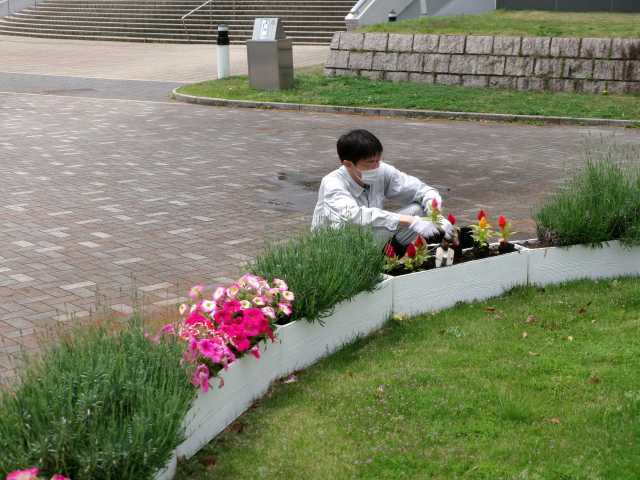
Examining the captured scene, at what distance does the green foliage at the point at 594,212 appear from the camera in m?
6.75

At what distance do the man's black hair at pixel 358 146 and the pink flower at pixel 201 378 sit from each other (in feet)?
7.80

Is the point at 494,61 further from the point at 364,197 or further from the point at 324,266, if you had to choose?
the point at 324,266

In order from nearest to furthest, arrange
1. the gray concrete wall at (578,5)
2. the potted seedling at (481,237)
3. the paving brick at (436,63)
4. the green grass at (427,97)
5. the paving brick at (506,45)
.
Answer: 1. the potted seedling at (481,237)
2. the green grass at (427,97)
3. the paving brick at (506,45)
4. the paving brick at (436,63)
5. the gray concrete wall at (578,5)

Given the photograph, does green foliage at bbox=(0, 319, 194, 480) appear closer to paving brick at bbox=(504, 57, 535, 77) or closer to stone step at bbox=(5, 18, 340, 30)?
paving brick at bbox=(504, 57, 535, 77)

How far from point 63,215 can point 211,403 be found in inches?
204

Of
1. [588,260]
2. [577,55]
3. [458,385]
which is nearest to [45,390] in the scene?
[458,385]

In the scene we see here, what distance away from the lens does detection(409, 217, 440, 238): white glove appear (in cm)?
634

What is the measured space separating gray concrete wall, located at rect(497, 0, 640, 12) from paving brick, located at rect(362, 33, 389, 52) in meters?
8.16

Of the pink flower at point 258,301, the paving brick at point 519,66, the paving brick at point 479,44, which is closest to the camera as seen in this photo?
the pink flower at point 258,301

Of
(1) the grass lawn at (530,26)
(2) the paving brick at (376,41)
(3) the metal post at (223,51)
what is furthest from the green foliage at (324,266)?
(3) the metal post at (223,51)

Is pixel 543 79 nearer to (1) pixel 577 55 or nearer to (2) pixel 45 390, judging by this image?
(1) pixel 577 55

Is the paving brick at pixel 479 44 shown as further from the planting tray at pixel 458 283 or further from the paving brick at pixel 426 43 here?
the planting tray at pixel 458 283

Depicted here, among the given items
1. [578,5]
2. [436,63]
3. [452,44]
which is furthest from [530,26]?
[578,5]

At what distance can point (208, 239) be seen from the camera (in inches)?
328
